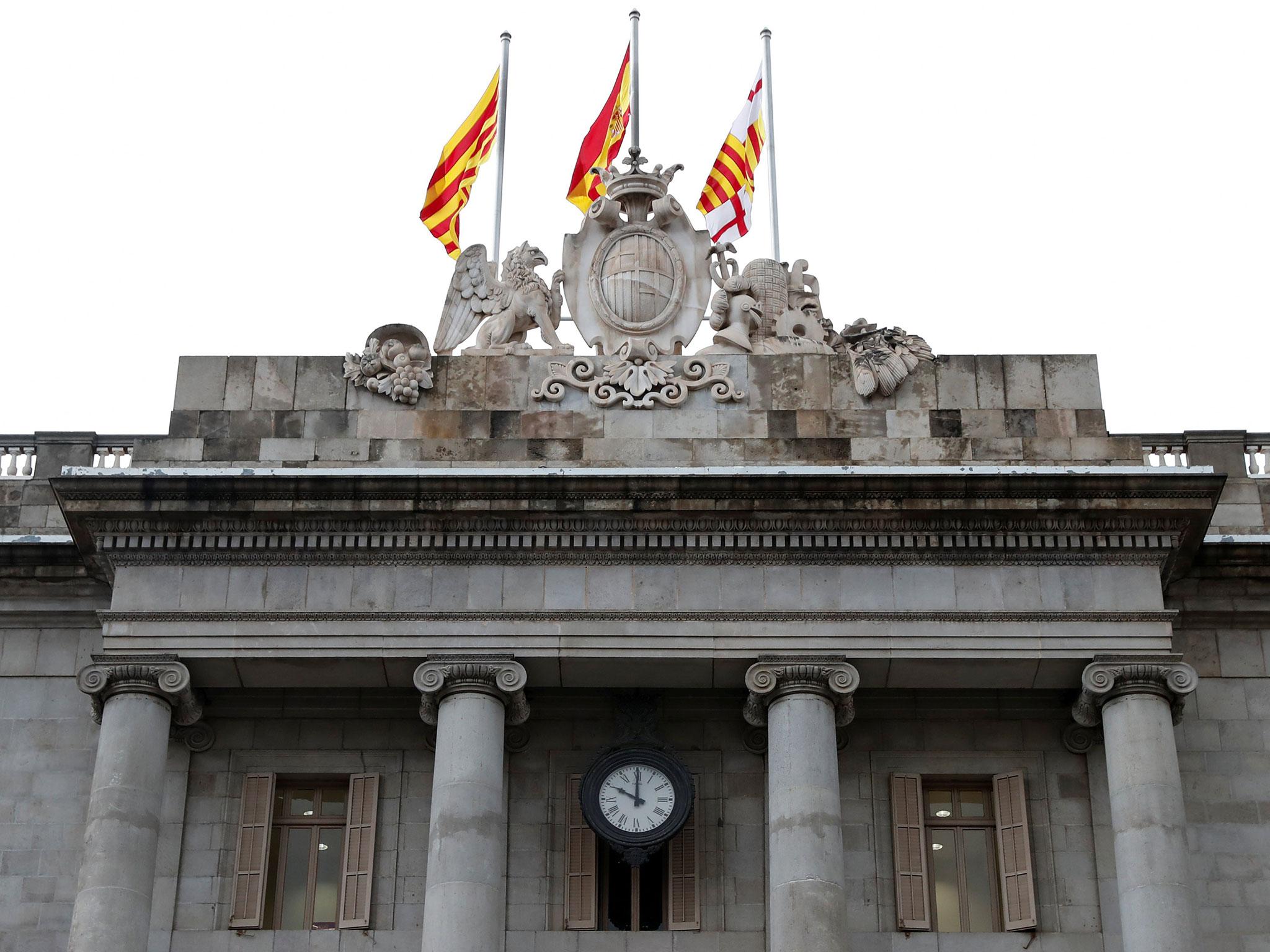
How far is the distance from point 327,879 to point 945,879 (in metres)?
8.99

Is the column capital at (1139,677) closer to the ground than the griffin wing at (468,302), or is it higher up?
closer to the ground

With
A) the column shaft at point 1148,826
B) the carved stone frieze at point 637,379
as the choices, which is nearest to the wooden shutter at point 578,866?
the carved stone frieze at point 637,379

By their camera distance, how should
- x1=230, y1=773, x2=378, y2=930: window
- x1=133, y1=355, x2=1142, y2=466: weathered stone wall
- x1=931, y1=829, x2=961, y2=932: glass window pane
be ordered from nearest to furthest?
x1=230, y1=773, x2=378, y2=930: window, x1=931, y1=829, x2=961, y2=932: glass window pane, x1=133, y1=355, x2=1142, y2=466: weathered stone wall

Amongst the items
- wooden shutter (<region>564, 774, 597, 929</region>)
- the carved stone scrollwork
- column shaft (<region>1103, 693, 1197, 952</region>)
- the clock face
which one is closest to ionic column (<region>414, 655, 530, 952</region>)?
wooden shutter (<region>564, 774, 597, 929</region>)

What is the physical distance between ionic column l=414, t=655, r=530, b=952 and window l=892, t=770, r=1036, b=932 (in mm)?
5771

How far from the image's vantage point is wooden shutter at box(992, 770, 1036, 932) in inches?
1313

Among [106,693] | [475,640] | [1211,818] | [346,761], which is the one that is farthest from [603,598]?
[1211,818]

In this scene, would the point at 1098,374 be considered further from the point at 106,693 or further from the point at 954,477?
the point at 106,693

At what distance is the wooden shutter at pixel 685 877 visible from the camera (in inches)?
1319

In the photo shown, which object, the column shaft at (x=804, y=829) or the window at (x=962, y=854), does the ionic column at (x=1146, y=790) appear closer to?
the window at (x=962, y=854)

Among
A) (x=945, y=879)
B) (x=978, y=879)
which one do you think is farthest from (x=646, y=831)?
(x=978, y=879)

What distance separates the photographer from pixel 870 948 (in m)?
33.1

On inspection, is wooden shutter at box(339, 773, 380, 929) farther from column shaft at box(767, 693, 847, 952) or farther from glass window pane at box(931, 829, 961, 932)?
glass window pane at box(931, 829, 961, 932)

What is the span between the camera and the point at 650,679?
34.3 meters
